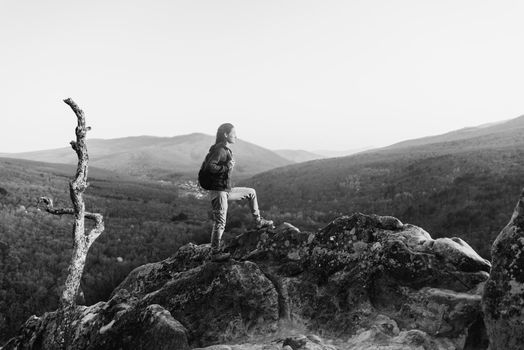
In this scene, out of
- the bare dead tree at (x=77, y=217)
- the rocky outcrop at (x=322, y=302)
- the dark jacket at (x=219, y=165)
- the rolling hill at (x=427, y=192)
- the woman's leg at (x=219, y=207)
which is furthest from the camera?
the rolling hill at (x=427, y=192)

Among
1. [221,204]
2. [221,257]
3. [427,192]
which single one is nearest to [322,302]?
[221,257]

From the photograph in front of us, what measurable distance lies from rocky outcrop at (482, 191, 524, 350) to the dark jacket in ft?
17.9

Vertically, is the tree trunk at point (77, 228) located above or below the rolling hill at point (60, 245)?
above

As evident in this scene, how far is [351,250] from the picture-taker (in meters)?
8.89

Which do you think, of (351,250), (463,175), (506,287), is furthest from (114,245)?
(463,175)

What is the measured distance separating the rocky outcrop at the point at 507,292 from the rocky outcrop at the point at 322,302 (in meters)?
0.89

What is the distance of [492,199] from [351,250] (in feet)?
62.9

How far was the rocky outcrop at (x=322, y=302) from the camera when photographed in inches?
266

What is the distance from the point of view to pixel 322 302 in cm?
799

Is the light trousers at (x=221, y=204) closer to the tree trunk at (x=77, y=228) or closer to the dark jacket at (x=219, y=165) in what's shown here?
the dark jacket at (x=219, y=165)

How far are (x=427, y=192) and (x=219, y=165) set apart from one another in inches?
Answer: 1035

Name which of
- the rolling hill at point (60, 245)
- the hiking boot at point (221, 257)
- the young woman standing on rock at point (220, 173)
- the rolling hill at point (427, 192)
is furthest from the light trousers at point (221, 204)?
the rolling hill at point (427, 192)

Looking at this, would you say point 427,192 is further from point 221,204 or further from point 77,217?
point 77,217

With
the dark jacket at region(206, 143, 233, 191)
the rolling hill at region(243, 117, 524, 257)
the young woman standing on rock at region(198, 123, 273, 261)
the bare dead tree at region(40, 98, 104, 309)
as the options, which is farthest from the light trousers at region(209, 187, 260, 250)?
the rolling hill at region(243, 117, 524, 257)
